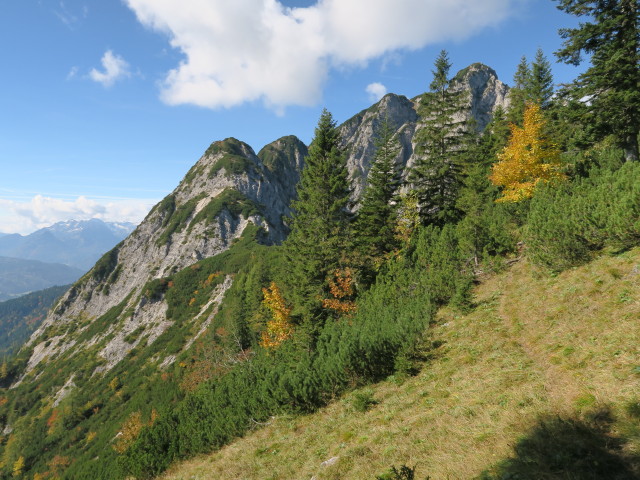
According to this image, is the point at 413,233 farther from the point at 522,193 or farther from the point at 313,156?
the point at 313,156

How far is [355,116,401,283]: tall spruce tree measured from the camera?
2680 centimetres

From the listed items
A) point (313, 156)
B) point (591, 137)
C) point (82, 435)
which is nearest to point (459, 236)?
point (591, 137)

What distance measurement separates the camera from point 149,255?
114m

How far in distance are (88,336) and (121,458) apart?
333 feet

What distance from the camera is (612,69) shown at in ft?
56.1

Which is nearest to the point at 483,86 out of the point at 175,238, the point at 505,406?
the point at 175,238

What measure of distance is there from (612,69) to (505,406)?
20.7 meters

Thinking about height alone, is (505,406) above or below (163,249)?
below

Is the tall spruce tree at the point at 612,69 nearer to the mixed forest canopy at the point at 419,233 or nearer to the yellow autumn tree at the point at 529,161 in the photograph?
the mixed forest canopy at the point at 419,233

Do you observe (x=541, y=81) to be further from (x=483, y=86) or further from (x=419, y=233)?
(x=483, y=86)

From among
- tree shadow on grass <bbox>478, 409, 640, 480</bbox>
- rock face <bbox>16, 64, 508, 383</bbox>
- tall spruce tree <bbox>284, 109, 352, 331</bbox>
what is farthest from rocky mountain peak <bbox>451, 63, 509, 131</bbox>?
tree shadow on grass <bbox>478, 409, 640, 480</bbox>

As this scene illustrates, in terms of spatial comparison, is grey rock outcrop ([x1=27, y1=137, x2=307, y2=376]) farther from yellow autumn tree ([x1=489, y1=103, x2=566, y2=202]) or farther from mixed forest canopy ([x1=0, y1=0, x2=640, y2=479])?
yellow autumn tree ([x1=489, y1=103, x2=566, y2=202])

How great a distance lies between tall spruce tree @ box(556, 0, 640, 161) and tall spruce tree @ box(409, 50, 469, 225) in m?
10.5

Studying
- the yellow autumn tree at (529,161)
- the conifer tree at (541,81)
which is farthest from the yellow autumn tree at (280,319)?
the conifer tree at (541,81)
